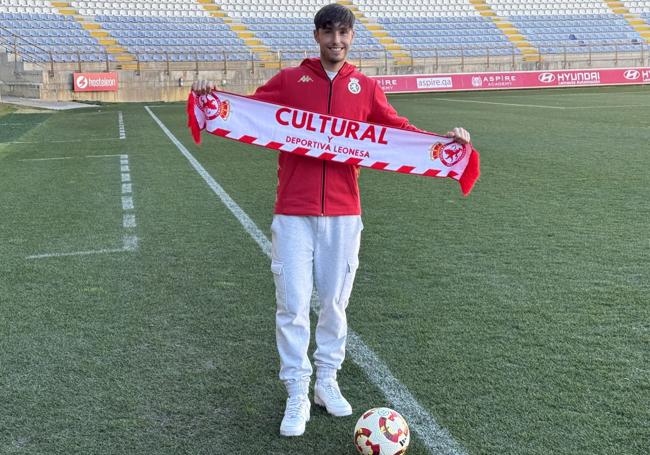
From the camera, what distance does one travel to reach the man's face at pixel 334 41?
10.1ft

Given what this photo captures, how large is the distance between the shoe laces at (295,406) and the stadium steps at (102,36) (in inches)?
1285

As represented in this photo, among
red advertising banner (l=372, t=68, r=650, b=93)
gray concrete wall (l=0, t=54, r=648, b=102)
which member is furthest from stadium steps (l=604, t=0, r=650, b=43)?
gray concrete wall (l=0, t=54, r=648, b=102)

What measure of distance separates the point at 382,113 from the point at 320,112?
0.30 meters

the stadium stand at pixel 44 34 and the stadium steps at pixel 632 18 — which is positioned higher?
the stadium steps at pixel 632 18

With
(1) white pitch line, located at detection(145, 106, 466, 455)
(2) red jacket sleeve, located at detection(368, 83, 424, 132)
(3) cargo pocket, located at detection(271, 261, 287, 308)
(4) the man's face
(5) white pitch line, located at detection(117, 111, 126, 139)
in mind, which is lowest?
(1) white pitch line, located at detection(145, 106, 466, 455)

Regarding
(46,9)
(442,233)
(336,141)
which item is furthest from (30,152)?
(46,9)

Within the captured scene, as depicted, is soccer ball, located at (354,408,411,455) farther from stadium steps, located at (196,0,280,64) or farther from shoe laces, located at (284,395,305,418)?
stadium steps, located at (196,0,280,64)

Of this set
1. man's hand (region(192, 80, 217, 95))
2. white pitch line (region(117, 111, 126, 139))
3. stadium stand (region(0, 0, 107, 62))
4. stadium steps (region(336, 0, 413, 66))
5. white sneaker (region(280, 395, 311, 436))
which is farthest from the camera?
stadium steps (region(336, 0, 413, 66))

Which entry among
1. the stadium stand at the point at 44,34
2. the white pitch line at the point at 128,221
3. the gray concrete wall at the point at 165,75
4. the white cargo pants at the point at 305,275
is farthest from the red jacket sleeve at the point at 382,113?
the stadium stand at the point at 44,34

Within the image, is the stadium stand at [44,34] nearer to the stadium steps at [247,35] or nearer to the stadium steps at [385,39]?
the stadium steps at [247,35]

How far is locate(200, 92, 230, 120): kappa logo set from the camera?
3606mm

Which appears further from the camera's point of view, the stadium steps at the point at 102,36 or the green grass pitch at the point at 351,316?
the stadium steps at the point at 102,36

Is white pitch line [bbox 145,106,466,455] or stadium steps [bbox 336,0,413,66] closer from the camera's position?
white pitch line [bbox 145,106,466,455]

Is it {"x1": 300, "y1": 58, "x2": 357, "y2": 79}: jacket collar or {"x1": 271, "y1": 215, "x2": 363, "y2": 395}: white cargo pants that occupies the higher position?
{"x1": 300, "y1": 58, "x2": 357, "y2": 79}: jacket collar
